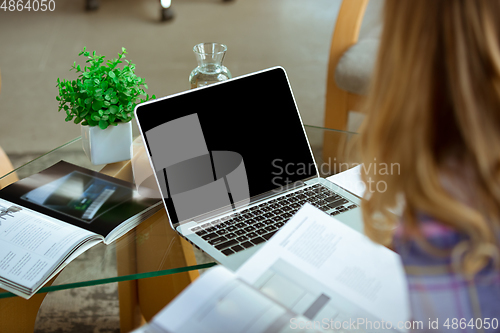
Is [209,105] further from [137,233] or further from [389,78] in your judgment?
[389,78]

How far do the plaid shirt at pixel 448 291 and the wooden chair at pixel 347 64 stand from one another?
129 cm

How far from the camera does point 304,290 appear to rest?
78 centimetres

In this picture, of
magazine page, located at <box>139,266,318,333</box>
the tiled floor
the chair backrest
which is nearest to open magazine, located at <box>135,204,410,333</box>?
magazine page, located at <box>139,266,318,333</box>

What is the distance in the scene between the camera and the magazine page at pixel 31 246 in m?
0.79

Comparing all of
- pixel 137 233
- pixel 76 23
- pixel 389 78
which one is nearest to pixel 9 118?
pixel 76 23

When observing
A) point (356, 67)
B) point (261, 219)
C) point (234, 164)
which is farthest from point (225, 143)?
point (356, 67)

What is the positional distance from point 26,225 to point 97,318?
674 millimetres

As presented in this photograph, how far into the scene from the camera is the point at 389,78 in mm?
533

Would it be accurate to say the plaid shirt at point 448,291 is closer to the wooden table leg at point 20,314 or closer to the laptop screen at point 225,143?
the laptop screen at point 225,143

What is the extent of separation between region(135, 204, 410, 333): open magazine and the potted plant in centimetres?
50

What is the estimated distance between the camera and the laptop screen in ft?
3.12

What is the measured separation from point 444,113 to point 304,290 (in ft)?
1.27

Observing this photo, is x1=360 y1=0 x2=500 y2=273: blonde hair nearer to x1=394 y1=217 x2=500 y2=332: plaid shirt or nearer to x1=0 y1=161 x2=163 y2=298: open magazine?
x1=394 y1=217 x2=500 y2=332: plaid shirt

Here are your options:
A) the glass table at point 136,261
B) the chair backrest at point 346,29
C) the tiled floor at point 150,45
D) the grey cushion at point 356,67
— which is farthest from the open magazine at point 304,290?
the tiled floor at point 150,45
